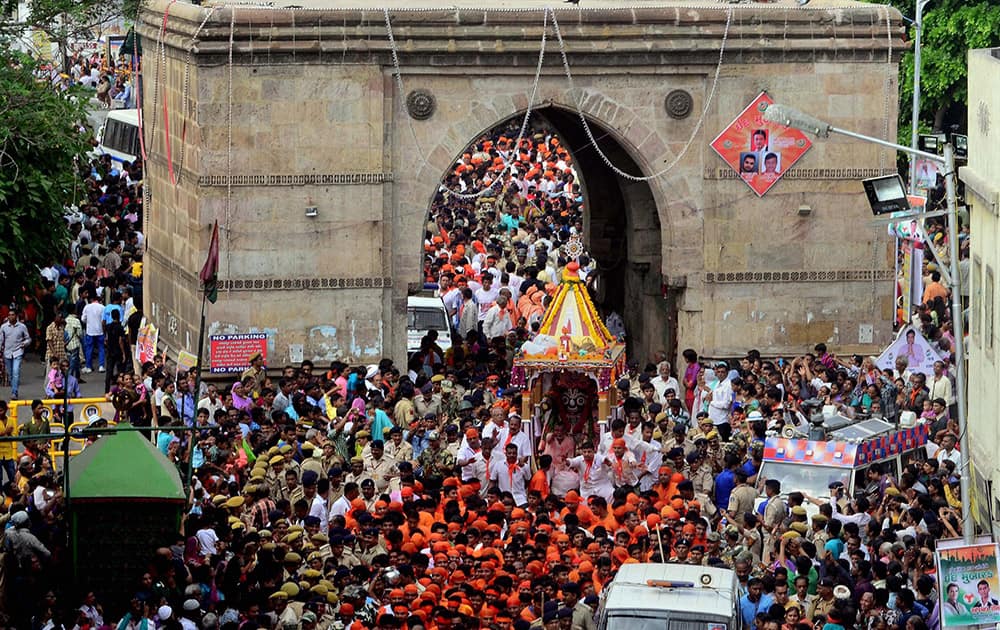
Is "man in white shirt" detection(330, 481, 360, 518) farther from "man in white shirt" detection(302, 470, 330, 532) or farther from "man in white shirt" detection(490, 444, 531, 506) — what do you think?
"man in white shirt" detection(490, 444, 531, 506)

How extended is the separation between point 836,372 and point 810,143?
354 centimetres

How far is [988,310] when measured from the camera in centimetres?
2231

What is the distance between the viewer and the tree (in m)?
26.4

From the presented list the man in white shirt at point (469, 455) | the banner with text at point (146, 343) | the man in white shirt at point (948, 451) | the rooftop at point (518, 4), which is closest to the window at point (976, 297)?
the man in white shirt at point (948, 451)

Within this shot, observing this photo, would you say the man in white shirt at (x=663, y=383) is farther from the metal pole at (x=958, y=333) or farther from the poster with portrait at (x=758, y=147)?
the metal pole at (x=958, y=333)

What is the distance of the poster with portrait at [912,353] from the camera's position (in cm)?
2788

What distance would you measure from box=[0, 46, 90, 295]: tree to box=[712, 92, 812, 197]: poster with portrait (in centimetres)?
856

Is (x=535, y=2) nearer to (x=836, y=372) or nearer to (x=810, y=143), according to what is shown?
(x=810, y=143)

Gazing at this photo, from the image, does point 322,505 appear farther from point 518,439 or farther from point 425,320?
point 425,320

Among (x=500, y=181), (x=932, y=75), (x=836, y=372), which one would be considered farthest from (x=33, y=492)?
(x=932, y=75)

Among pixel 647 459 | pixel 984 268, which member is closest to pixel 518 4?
pixel 647 459

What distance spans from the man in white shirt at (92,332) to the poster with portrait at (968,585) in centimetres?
1671

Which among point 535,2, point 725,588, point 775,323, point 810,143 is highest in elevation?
point 535,2

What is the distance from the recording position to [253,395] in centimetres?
2736
